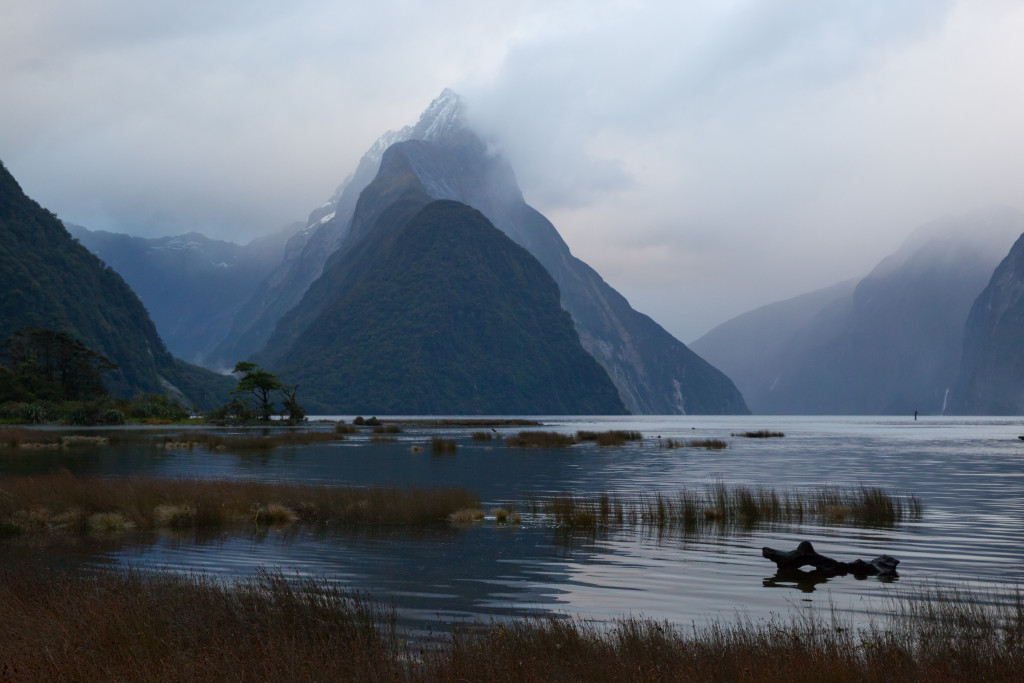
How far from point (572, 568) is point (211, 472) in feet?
101

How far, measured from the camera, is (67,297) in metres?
164

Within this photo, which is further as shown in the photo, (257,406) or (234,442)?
(257,406)

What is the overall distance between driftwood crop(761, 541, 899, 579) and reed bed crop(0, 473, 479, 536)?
12.4 m

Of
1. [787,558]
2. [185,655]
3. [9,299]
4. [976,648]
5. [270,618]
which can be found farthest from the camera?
[9,299]

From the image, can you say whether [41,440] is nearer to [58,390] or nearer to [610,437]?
[58,390]

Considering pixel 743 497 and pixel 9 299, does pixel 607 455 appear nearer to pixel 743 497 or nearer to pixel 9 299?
pixel 743 497

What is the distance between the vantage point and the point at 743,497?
3059cm

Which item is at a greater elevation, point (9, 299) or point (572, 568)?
point (9, 299)

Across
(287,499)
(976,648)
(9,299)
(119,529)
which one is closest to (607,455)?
(287,499)

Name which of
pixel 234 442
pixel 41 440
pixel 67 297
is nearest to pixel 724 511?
pixel 234 442

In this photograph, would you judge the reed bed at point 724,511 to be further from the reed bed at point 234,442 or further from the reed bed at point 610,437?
the reed bed at point 610,437

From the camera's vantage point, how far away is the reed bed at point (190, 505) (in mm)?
25766

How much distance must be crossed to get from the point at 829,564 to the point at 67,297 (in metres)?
174

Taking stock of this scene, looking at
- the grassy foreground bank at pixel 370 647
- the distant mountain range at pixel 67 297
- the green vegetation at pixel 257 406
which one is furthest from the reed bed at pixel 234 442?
the distant mountain range at pixel 67 297
